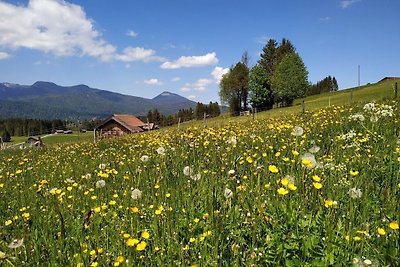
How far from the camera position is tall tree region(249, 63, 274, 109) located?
74625 millimetres

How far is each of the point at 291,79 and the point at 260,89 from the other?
866 cm

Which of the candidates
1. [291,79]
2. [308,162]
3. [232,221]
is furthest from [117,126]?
→ [308,162]

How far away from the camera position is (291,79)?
67.4 m

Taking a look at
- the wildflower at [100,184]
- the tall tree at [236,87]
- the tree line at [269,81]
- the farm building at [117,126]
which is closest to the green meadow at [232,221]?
the wildflower at [100,184]

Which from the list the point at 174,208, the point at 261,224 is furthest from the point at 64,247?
the point at 261,224

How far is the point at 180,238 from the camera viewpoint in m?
3.36

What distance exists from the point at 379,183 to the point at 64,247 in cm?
356

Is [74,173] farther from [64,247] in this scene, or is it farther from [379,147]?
[379,147]

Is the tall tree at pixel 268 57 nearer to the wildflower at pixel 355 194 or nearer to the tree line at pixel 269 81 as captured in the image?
the tree line at pixel 269 81

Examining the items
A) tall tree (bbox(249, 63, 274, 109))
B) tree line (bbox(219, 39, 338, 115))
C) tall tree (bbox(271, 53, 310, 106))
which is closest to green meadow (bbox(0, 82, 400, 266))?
tree line (bbox(219, 39, 338, 115))

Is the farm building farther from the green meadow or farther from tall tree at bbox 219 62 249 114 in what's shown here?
the green meadow

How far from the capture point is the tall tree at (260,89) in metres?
74.6

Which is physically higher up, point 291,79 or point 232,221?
point 291,79

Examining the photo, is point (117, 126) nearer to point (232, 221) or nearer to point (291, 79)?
point (291, 79)
